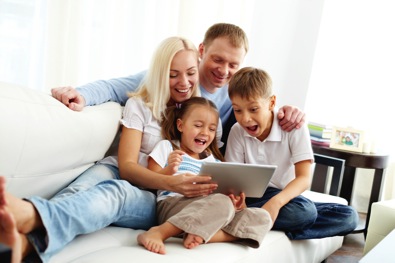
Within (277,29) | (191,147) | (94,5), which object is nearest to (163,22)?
(94,5)

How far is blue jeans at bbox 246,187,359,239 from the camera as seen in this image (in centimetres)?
200

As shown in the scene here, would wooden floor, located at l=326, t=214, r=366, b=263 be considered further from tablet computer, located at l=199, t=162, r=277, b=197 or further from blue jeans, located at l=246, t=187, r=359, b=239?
tablet computer, located at l=199, t=162, r=277, b=197

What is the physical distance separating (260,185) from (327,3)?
2.64 metres

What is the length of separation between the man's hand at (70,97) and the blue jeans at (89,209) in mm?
247

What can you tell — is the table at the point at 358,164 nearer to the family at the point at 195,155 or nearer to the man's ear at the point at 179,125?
the family at the point at 195,155

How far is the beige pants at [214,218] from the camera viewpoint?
5.46ft

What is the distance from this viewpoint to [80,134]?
188 cm

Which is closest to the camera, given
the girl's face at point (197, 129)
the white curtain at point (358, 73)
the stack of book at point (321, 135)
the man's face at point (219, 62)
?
the girl's face at point (197, 129)

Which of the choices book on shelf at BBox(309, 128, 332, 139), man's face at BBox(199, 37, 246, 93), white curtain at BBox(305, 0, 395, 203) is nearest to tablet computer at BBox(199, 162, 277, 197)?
man's face at BBox(199, 37, 246, 93)

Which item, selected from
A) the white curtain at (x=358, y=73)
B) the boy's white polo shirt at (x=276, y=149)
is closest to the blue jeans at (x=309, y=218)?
the boy's white polo shirt at (x=276, y=149)

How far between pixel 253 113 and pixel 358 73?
7.05ft

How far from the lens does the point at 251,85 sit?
2.07 metres

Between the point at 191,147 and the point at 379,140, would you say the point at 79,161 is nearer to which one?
the point at 191,147

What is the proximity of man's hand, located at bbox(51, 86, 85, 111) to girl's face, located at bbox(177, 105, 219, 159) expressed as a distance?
41 cm
